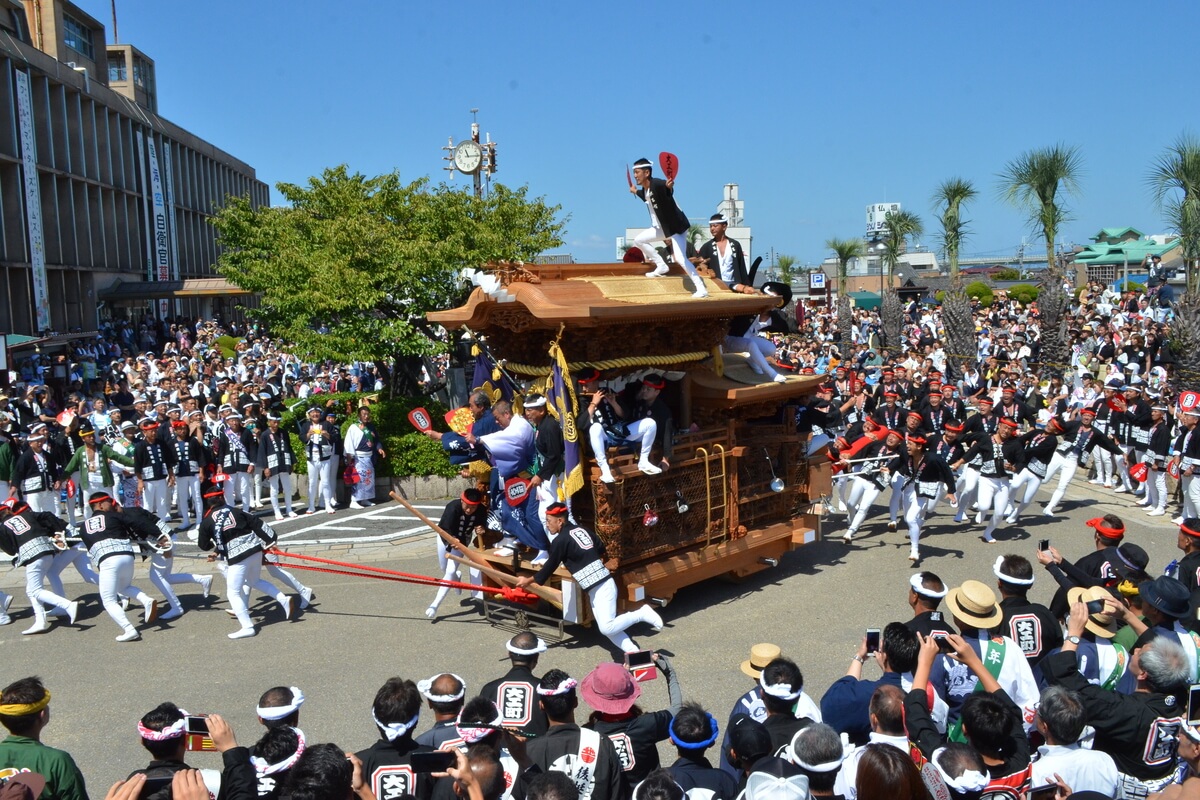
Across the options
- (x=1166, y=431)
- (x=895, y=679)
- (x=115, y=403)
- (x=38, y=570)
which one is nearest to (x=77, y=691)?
(x=38, y=570)

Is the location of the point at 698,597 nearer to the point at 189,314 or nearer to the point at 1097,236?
the point at 189,314

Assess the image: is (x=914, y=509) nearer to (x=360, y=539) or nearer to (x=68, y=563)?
(x=360, y=539)

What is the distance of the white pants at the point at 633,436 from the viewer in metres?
9.13

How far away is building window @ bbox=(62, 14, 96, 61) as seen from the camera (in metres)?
38.9

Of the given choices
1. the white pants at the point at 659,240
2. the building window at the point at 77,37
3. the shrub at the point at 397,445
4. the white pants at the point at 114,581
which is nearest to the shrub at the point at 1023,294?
the shrub at the point at 397,445

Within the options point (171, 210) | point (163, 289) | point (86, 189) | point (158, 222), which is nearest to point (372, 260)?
point (86, 189)

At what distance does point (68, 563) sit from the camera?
34.3 feet

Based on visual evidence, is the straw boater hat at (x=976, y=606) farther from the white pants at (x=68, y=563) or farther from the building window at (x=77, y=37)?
the building window at (x=77, y=37)

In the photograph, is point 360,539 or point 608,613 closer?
point 608,613

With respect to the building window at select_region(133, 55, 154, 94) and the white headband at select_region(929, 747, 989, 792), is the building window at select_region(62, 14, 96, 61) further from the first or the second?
the white headband at select_region(929, 747, 989, 792)

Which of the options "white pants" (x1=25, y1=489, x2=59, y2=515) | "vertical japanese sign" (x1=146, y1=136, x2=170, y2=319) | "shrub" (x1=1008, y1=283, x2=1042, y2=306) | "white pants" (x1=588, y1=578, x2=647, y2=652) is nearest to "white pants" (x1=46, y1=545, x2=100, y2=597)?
"white pants" (x1=25, y1=489, x2=59, y2=515)

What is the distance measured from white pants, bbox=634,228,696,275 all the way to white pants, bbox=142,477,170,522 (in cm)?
836

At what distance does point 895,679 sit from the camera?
524cm

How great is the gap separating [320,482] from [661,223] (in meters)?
8.02
